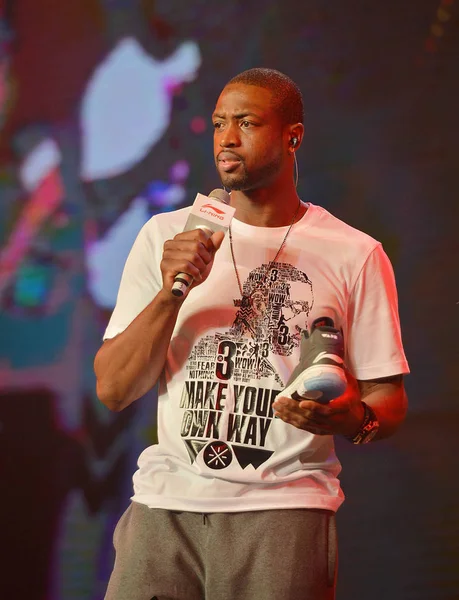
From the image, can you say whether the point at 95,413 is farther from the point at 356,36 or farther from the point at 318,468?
the point at 356,36

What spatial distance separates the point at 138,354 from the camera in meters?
1.69

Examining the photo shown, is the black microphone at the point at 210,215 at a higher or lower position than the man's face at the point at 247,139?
lower

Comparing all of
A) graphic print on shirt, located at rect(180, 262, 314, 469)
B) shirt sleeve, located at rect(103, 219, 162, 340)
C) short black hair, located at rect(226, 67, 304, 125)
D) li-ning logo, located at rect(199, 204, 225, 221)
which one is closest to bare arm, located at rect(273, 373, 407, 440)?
graphic print on shirt, located at rect(180, 262, 314, 469)

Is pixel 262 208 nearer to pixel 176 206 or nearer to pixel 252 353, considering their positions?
pixel 252 353

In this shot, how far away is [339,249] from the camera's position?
1892mm

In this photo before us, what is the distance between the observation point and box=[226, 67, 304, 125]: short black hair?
78.5 inches

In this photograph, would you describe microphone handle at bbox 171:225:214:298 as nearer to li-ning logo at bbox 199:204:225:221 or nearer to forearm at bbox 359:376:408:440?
li-ning logo at bbox 199:204:225:221

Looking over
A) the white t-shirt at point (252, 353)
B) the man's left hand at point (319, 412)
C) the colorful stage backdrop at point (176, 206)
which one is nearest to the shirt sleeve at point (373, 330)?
the white t-shirt at point (252, 353)

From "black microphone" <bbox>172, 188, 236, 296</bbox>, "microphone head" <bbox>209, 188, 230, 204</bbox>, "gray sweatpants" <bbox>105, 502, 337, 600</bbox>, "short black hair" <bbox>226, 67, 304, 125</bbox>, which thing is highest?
"short black hair" <bbox>226, 67, 304, 125</bbox>

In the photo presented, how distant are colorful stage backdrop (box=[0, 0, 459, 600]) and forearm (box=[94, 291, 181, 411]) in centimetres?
106

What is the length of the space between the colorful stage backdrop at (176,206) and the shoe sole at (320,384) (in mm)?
1460

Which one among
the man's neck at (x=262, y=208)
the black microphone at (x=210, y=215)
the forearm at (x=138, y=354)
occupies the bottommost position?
the forearm at (x=138, y=354)

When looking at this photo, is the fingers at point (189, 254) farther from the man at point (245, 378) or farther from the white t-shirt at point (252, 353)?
the white t-shirt at point (252, 353)

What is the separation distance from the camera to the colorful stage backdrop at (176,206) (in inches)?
109
